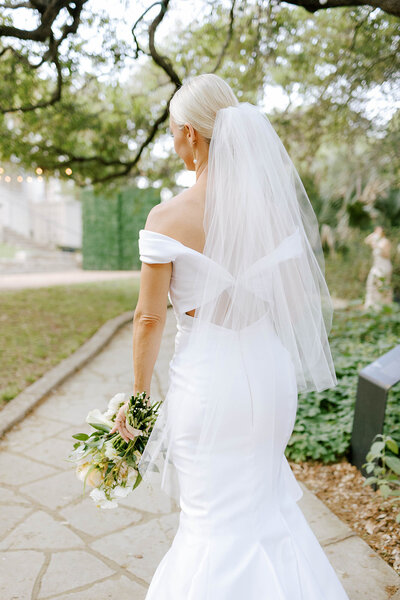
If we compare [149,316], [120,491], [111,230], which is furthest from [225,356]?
[111,230]

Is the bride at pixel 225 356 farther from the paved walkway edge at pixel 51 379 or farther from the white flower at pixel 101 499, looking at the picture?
the paved walkway edge at pixel 51 379

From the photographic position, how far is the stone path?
8.42ft

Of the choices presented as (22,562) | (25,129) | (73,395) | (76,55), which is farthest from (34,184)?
(22,562)

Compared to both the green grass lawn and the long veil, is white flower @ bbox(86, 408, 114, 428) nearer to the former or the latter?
the long veil

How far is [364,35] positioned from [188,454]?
673 cm

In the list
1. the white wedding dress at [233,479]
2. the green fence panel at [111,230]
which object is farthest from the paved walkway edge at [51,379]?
the green fence panel at [111,230]

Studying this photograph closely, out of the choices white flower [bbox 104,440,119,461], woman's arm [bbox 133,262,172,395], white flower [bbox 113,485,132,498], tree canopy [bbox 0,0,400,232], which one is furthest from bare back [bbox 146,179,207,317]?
tree canopy [bbox 0,0,400,232]

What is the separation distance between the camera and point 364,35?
6863 millimetres

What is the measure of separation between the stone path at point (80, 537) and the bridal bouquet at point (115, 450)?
788 mm

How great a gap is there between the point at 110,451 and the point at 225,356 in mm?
573

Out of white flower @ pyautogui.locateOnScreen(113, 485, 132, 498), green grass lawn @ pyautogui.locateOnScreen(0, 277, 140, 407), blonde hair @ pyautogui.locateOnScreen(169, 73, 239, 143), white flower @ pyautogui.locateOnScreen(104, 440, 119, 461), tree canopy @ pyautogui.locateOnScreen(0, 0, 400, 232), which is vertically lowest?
green grass lawn @ pyautogui.locateOnScreen(0, 277, 140, 407)

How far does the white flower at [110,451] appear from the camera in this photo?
6.50 ft

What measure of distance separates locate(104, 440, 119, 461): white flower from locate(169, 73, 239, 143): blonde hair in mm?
1204

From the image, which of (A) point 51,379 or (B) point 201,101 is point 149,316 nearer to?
(B) point 201,101
